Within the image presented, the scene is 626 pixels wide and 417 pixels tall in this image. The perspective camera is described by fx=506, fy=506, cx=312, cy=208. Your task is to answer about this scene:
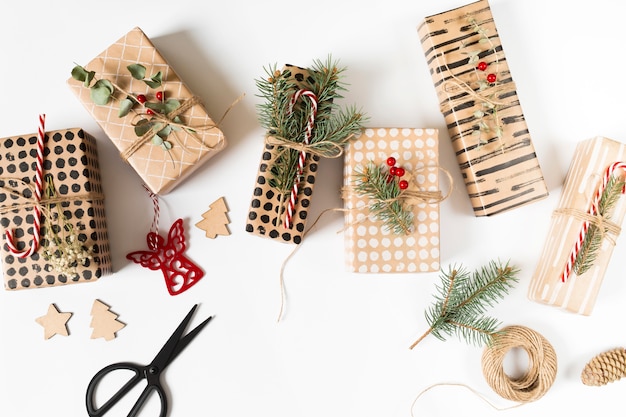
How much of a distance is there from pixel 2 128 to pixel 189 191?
0.69m

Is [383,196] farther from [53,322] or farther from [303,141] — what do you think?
[53,322]

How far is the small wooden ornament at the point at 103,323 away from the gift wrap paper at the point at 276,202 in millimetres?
599

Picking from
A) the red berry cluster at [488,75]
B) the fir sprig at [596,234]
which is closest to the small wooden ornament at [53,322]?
the red berry cluster at [488,75]

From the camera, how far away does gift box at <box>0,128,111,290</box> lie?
1.64 m

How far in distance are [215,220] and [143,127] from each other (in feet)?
1.32

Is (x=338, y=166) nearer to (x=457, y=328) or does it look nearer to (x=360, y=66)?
(x=360, y=66)

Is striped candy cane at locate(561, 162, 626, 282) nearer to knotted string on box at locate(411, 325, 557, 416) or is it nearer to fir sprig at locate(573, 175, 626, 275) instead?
fir sprig at locate(573, 175, 626, 275)

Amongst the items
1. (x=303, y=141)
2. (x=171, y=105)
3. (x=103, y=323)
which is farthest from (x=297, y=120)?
(x=103, y=323)

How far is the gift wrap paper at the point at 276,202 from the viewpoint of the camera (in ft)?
5.53

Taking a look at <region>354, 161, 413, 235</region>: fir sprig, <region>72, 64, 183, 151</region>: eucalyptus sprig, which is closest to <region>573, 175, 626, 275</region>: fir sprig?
<region>354, 161, 413, 235</region>: fir sprig

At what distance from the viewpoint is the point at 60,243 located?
163cm

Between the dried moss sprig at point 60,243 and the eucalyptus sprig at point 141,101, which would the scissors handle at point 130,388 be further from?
the eucalyptus sprig at point 141,101

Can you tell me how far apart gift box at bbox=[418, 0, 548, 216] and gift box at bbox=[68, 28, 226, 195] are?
80 cm

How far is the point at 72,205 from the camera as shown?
165cm
